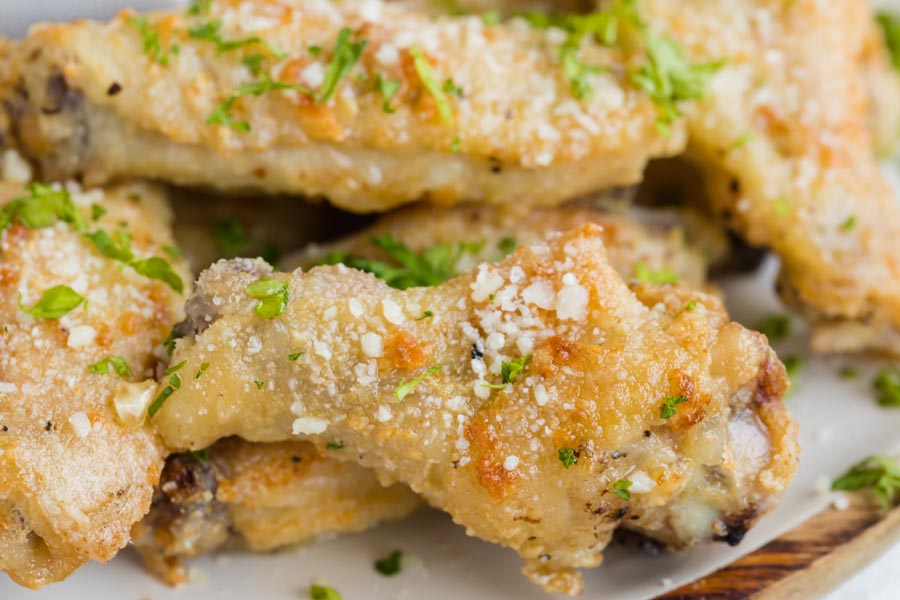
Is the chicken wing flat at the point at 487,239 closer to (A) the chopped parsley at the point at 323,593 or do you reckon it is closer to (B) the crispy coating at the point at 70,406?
(B) the crispy coating at the point at 70,406

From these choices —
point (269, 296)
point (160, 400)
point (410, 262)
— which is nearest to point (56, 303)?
point (160, 400)

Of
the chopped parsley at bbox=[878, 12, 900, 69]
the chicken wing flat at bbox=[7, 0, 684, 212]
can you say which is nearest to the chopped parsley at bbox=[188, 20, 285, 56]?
the chicken wing flat at bbox=[7, 0, 684, 212]

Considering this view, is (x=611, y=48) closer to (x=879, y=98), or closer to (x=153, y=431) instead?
(x=879, y=98)

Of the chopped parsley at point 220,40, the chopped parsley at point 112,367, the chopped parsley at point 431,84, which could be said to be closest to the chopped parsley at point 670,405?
the chopped parsley at point 431,84

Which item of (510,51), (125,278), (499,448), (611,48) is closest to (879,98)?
(611,48)

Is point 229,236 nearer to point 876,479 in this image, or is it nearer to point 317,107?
point 317,107

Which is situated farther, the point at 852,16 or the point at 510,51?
the point at 852,16

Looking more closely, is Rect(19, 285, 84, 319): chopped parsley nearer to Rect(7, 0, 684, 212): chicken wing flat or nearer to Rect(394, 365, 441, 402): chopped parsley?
Rect(7, 0, 684, 212): chicken wing flat
